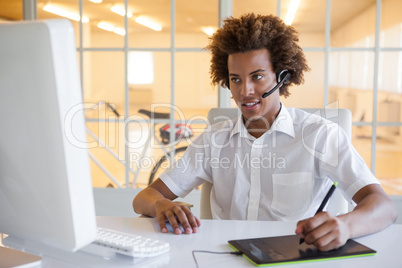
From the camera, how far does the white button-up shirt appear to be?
169 cm

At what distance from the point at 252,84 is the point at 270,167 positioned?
0.32 meters

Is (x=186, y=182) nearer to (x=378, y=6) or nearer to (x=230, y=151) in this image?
(x=230, y=151)

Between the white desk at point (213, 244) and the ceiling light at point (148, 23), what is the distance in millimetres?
2061

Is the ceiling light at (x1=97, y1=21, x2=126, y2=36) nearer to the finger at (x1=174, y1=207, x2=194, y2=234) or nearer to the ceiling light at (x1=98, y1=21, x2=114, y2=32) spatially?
the ceiling light at (x1=98, y1=21, x2=114, y2=32)

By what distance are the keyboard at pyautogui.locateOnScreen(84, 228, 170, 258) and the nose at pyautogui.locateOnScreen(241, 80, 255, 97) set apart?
0.80 metres

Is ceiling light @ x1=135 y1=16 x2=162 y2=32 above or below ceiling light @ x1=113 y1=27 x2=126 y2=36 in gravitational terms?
above

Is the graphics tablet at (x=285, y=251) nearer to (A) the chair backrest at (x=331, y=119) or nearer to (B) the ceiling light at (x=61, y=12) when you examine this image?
(A) the chair backrest at (x=331, y=119)

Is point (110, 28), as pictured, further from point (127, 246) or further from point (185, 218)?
point (127, 246)

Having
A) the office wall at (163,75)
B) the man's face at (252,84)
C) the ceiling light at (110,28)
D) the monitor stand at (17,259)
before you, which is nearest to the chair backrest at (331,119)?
the man's face at (252,84)

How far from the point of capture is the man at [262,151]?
1.69 metres

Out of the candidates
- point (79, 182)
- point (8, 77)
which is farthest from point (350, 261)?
point (8, 77)

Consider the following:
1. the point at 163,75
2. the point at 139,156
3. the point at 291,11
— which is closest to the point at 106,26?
the point at 163,75

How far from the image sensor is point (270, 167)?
5.72ft

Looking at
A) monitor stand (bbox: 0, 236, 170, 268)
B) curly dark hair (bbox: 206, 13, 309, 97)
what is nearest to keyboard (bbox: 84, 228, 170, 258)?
monitor stand (bbox: 0, 236, 170, 268)
